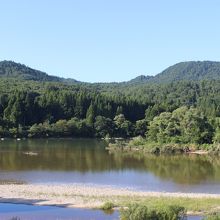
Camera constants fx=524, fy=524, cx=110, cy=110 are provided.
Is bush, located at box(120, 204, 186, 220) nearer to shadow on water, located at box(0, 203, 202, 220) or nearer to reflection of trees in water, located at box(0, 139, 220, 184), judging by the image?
shadow on water, located at box(0, 203, 202, 220)

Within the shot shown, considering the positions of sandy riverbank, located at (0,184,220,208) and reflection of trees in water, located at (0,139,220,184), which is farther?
reflection of trees in water, located at (0,139,220,184)

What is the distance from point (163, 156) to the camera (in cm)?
8800

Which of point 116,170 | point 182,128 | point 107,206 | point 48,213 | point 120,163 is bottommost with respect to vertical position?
point 48,213

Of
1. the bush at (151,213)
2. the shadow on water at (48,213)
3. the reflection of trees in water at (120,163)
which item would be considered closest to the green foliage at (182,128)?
the reflection of trees in water at (120,163)

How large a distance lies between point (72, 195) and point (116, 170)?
80.1ft

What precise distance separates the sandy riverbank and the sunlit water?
14.8ft

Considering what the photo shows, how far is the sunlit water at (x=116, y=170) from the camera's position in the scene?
56.1 metres

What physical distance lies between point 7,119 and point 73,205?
107 m

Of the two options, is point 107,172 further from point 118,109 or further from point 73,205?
point 118,109

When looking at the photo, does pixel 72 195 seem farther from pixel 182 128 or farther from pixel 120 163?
pixel 182 128

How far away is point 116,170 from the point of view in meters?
68.7

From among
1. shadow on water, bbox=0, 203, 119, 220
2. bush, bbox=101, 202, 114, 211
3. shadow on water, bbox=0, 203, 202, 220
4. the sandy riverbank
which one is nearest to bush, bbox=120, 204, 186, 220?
shadow on water, bbox=0, 203, 202, 220

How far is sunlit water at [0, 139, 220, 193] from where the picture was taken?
56100mm

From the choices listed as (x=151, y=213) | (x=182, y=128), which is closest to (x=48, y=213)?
(x=151, y=213)
